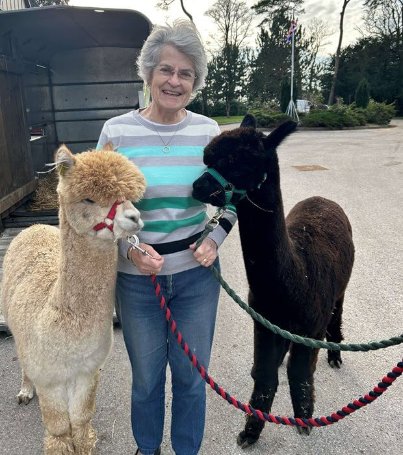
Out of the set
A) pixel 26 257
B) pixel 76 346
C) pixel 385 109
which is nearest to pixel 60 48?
pixel 26 257

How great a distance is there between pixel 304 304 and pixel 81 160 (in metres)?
1.25

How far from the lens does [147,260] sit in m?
1.50

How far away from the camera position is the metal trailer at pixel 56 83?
461cm

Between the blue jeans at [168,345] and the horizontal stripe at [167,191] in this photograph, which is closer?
the horizontal stripe at [167,191]

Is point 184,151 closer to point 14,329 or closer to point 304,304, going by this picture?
point 304,304

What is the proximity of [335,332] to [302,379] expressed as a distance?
2.88 ft

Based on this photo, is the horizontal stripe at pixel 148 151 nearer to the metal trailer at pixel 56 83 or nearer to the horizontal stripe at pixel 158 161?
the horizontal stripe at pixel 158 161

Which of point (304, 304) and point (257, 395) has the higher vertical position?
point (304, 304)

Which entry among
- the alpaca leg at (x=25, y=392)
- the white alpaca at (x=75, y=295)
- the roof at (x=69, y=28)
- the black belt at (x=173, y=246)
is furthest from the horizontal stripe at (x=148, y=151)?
the roof at (x=69, y=28)

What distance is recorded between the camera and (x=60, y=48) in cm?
568

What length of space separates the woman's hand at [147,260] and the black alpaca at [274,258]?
0.28 metres

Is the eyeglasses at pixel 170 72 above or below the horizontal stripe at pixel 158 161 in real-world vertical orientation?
above

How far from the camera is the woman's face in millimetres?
1602

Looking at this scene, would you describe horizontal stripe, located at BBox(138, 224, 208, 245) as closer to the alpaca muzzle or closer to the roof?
the alpaca muzzle
